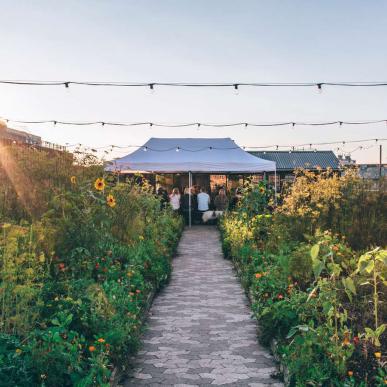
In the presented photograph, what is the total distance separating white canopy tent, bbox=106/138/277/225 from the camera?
14.7 meters

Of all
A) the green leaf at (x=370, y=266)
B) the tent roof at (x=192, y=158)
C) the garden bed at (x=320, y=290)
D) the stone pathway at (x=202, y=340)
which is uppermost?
the tent roof at (x=192, y=158)

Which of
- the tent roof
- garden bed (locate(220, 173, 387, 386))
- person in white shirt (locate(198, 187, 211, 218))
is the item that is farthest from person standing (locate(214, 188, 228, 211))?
garden bed (locate(220, 173, 387, 386))

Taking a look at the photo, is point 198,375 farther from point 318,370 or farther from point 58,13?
point 58,13

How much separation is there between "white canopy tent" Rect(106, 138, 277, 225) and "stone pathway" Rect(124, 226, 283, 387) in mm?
7106

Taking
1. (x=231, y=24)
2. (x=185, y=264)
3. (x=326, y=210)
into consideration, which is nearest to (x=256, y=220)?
(x=185, y=264)

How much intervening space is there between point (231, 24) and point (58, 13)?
8.35 ft

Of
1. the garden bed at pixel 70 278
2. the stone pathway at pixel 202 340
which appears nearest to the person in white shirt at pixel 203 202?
the garden bed at pixel 70 278

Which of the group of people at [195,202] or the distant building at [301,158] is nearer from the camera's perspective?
the group of people at [195,202]

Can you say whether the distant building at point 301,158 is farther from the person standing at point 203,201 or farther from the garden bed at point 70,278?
the garden bed at point 70,278

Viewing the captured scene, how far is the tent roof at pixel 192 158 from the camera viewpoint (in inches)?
579

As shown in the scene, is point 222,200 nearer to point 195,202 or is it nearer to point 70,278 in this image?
point 195,202

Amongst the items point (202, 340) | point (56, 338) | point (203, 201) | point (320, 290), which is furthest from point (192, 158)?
point (56, 338)

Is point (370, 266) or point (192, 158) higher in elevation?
point (192, 158)

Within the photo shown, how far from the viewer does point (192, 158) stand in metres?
15.5
